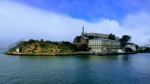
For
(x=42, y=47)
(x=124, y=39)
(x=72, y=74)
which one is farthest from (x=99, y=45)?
(x=72, y=74)

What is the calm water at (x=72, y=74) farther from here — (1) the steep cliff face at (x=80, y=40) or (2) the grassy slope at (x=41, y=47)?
(1) the steep cliff face at (x=80, y=40)

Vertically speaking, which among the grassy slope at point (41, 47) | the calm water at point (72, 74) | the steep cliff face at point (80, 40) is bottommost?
the calm water at point (72, 74)

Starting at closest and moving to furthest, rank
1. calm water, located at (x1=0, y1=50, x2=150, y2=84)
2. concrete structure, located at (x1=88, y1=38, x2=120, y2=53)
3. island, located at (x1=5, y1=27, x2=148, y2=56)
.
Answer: calm water, located at (x1=0, y1=50, x2=150, y2=84) → island, located at (x1=5, y1=27, x2=148, y2=56) → concrete structure, located at (x1=88, y1=38, x2=120, y2=53)

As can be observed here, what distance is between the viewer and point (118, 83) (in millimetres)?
28031

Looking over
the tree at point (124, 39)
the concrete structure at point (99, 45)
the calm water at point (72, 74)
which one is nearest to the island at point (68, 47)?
the concrete structure at point (99, 45)

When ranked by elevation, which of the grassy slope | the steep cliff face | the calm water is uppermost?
the steep cliff face

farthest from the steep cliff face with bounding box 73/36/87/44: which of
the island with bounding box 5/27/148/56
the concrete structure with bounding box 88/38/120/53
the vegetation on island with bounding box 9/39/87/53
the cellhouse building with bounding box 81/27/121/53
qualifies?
the vegetation on island with bounding box 9/39/87/53

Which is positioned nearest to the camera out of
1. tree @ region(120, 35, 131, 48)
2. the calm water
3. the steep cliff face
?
the calm water

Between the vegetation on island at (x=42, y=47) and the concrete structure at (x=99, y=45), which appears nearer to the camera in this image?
the vegetation on island at (x=42, y=47)

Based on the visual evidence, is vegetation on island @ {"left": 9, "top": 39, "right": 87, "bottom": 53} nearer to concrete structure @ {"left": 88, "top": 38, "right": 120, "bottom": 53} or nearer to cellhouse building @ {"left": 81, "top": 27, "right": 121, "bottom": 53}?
concrete structure @ {"left": 88, "top": 38, "right": 120, "bottom": 53}

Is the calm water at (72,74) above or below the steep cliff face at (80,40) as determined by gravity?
below

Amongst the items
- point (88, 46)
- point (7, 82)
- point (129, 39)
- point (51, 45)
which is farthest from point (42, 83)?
point (129, 39)

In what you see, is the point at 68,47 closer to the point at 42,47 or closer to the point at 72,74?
the point at 42,47

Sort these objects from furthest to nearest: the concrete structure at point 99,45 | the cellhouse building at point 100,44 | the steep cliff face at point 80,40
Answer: the steep cliff face at point 80,40 → the cellhouse building at point 100,44 → the concrete structure at point 99,45
